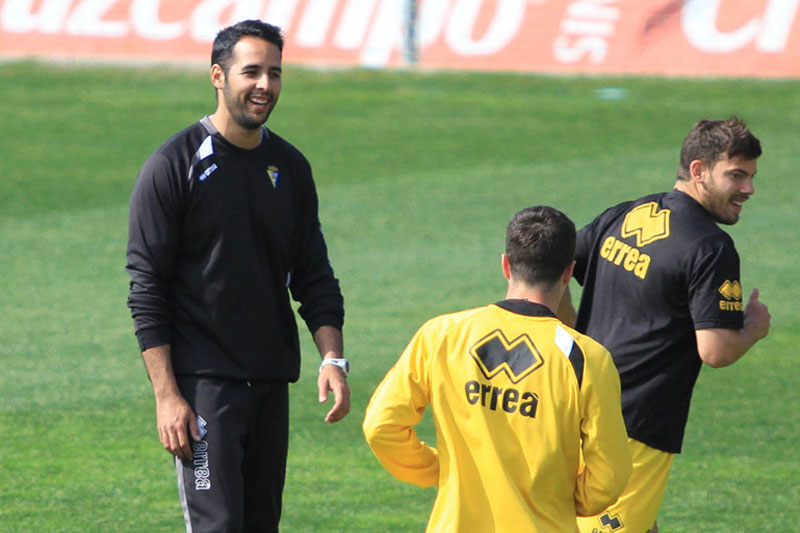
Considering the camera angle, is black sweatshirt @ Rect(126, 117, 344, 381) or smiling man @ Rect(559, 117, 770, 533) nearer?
black sweatshirt @ Rect(126, 117, 344, 381)

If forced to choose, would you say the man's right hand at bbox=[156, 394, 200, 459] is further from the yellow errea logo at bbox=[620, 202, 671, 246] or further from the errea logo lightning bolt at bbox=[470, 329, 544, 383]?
the yellow errea logo at bbox=[620, 202, 671, 246]

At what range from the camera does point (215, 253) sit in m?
5.14

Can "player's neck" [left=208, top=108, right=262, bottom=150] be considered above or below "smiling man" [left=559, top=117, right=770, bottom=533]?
above

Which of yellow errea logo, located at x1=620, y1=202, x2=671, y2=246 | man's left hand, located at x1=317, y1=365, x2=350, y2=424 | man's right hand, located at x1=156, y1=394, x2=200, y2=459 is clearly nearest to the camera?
man's right hand, located at x1=156, y1=394, x2=200, y2=459

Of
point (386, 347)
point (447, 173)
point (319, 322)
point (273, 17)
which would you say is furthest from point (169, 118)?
point (319, 322)

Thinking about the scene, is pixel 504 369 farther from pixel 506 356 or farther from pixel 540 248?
pixel 540 248

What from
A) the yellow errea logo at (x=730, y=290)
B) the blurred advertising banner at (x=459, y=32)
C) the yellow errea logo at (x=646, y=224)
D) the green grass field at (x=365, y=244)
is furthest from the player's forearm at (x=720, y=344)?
the blurred advertising banner at (x=459, y=32)

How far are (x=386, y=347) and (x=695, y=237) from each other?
5.83m

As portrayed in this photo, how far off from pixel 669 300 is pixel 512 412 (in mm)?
1487

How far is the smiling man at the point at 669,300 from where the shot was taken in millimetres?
5449

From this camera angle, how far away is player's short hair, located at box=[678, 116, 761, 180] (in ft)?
18.5

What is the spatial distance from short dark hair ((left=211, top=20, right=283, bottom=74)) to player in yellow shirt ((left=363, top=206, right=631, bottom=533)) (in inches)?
54.0

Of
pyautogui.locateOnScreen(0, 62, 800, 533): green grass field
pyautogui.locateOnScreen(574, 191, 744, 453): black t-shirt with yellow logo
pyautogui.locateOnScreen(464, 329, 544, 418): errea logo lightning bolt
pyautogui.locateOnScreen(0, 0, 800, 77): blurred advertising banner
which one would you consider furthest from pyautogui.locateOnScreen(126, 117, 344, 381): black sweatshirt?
pyautogui.locateOnScreen(0, 0, 800, 77): blurred advertising banner

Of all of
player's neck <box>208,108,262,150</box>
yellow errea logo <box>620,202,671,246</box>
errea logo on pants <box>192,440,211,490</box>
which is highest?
player's neck <box>208,108,262,150</box>
